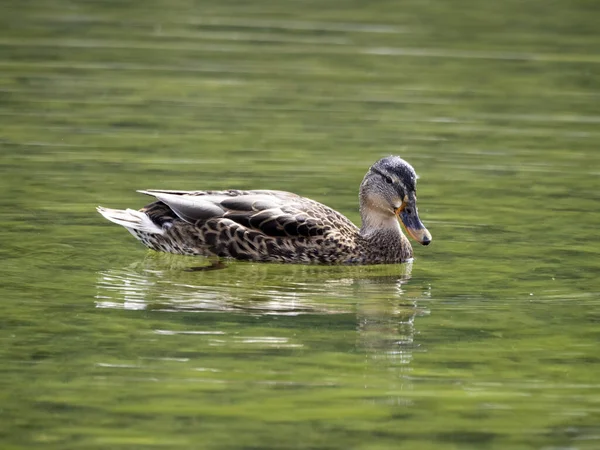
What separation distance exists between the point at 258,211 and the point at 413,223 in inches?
47.9

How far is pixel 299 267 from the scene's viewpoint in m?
11.2

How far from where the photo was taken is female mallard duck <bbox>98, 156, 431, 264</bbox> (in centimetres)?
1123

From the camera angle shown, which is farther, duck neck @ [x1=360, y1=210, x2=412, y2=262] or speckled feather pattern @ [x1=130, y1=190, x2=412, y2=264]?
duck neck @ [x1=360, y1=210, x2=412, y2=262]

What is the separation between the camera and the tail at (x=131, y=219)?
11.3 metres

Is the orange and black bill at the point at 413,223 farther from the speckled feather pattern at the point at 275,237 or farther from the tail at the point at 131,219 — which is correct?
the tail at the point at 131,219

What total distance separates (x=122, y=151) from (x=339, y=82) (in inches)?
181

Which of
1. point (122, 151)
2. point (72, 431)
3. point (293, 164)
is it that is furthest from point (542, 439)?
point (122, 151)

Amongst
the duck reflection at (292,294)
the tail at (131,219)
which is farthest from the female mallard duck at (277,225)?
the duck reflection at (292,294)

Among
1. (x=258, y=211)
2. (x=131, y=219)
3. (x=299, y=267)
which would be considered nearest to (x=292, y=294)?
(x=299, y=267)

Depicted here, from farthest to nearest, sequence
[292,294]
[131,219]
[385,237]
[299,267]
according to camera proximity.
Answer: [385,237] → [131,219] → [299,267] → [292,294]

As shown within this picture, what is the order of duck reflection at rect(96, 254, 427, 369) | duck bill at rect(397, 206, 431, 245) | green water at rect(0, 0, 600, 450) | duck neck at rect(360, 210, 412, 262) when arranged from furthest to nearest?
duck neck at rect(360, 210, 412, 262) < duck bill at rect(397, 206, 431, 245) < duck reflection at rect(96, 254, 427, 369) < green water at rect(0, 0, 600, 450)

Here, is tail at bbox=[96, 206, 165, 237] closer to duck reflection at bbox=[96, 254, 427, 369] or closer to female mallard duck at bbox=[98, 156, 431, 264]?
female mallard duck at bbox=[98, 156, 431, 264]

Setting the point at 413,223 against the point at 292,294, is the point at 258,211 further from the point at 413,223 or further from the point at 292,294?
the point at 292,294

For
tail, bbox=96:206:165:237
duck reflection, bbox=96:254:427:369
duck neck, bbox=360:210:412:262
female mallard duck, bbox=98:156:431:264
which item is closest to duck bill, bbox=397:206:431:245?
female mallard duck, bbox=98:156:431:264
